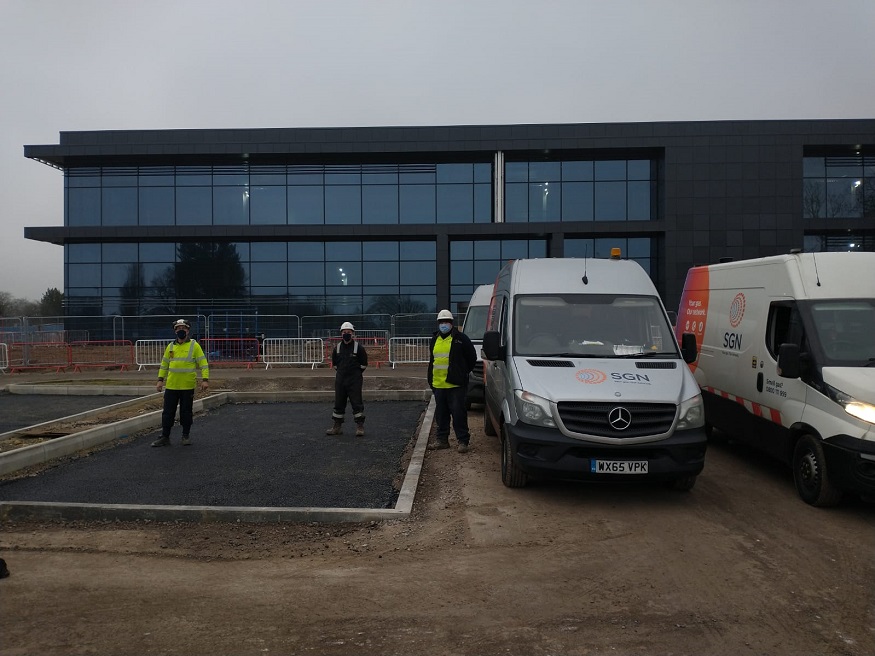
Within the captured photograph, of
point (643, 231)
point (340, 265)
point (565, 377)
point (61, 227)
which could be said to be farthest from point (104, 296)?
point (565, 377)

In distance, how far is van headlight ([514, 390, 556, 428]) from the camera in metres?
5.80

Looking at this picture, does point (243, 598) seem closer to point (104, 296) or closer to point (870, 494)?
point (870, 494)

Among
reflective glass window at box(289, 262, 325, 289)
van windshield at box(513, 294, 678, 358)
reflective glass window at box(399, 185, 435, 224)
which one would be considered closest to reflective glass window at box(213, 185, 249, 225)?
reflective glass window at box(289, 262, 325, 289)

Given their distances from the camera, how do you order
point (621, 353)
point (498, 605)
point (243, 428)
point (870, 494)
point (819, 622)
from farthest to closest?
1. point (243, 428)
2. point (621, 353)
3. point (870, 494)
4. point (498, 605)
5. point (819, 622)

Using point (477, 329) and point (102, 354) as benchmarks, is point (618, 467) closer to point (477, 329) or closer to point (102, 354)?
point (477, 329)

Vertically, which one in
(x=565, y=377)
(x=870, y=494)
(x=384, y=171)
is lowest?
(x=870, y=494)

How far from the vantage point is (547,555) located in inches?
187

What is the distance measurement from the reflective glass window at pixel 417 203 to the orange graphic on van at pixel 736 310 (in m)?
22.2

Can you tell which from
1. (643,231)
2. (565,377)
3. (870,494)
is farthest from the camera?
(643,231)

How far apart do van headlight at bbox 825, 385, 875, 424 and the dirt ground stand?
1.01 metres

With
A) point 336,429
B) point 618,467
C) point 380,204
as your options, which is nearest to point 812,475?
point 618,467

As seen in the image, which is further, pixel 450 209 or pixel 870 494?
pixel 450 209

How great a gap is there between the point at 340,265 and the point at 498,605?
2649 cm

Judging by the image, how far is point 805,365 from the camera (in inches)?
234
